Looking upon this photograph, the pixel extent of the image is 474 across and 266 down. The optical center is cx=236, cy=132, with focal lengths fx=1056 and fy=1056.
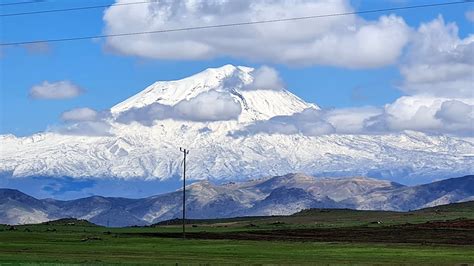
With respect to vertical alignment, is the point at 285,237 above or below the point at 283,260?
above

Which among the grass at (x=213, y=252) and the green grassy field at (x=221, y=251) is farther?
the grass at (x=213, y=252)

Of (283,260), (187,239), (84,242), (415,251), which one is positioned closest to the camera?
(283,260)

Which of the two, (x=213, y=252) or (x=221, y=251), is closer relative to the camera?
(x=213, y=252)

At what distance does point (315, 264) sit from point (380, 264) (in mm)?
7230

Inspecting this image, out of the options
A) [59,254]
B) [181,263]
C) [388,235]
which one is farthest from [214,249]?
[388,235]

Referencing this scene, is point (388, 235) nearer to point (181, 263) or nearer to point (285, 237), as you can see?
point (285, 237)

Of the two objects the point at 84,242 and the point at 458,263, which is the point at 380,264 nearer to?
the point at 458,263

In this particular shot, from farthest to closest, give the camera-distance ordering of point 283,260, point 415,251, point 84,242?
1. point 84,242
2. point 415,251
3. point 283,260

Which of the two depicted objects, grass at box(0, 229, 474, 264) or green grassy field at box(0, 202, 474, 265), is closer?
green grassy field at box(0, 202, 474, 265)

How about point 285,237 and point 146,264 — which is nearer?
point 146,264

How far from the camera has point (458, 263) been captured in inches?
4446

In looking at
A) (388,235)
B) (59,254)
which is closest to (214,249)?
(59,254)

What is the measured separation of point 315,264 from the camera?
361ft

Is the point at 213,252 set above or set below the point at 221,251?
below
